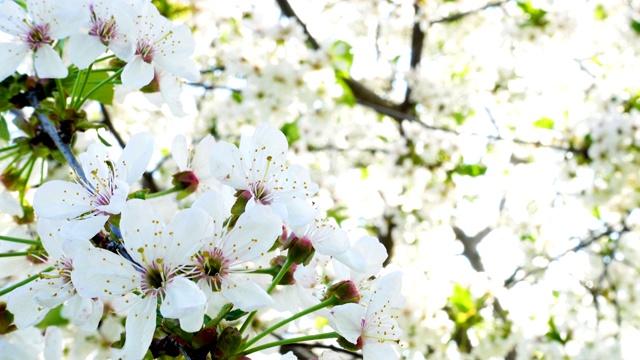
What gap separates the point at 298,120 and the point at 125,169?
3621 millimetres

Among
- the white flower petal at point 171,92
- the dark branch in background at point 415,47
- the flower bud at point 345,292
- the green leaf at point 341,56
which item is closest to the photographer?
the flower bud at point 345,292

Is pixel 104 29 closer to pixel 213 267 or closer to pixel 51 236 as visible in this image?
pixel 51 236

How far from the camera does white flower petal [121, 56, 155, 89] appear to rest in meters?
1.17

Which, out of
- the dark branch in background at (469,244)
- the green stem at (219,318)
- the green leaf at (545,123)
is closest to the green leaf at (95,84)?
the green stem at (219,318)

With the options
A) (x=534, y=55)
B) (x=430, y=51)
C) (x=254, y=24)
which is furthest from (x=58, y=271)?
(x=430, y=51)

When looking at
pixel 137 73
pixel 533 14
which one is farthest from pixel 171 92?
pixel 533 14

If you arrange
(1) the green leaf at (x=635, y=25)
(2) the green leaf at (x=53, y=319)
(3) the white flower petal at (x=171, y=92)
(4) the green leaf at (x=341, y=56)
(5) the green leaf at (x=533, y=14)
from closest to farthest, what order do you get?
(3) the white flower petal at (x=171, y=92), (2) the green leaf at (x=53, y=319), (4) the green leaf at (x=341, y=56), (1) the green leaf at (x=635, y=25), (5) the green leaf at (x=533, y=14)

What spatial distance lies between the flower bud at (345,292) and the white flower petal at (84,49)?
626 millimetres

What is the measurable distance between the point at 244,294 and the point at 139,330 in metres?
0.16

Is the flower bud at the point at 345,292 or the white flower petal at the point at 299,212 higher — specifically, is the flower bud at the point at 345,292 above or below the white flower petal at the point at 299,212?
below

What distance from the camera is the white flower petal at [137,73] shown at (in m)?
1.17

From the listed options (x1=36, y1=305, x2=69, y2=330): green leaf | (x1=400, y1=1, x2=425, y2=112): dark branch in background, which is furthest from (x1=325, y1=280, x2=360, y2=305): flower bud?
(x1=400, y1=1, x2=425, y2=112): dark branch in background

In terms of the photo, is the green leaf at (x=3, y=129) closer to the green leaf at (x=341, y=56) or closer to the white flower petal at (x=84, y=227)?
the white flower petal at (x=84, y=227)

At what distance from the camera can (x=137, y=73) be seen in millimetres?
1190
